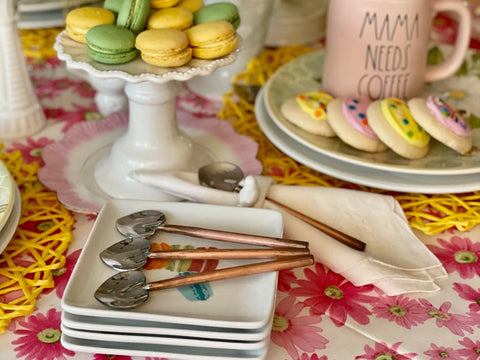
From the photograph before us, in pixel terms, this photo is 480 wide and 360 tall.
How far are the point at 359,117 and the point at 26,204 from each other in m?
0.42

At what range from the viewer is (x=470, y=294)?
652 mm

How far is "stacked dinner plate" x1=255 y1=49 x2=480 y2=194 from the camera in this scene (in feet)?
2.50

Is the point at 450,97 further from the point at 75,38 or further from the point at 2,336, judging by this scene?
the point at 2,336

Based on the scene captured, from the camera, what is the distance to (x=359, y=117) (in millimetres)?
805

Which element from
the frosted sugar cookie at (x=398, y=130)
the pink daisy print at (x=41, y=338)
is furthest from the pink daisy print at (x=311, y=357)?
the frosted sugar cookie at (x=398, y=130)

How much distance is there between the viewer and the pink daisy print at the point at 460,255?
0.69 meters

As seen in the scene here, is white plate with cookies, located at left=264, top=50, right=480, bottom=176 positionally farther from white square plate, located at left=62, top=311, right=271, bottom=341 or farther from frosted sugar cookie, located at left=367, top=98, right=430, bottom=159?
white square plate, located at left=62, top=311, right=271, bottom=341

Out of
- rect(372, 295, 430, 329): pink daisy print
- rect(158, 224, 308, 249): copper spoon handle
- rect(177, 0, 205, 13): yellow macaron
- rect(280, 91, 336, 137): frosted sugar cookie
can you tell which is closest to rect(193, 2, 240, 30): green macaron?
rect(177, 0, 205, 13): yellow macaron

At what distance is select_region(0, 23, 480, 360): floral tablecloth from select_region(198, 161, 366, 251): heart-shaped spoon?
4cm

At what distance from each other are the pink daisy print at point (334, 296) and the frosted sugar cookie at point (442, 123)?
23 centimetres

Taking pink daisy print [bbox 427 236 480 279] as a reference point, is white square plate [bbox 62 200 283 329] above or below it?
above

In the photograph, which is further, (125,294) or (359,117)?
(359,117)

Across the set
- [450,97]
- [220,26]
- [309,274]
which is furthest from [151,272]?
[450,97]

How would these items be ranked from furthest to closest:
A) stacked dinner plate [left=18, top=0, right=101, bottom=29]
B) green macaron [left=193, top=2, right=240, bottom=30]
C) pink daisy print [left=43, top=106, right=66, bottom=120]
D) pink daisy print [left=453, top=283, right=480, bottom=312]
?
stacked dinner plate [left=18, top=0, right=101, bottom=29] < pink daisy print [left=43, top=106, right=66, bottom=120] < green macaron [left=193, top=2, right=240, bottom=30] < pink daisy print [left=453, top=283, right=480, bottom=312]
